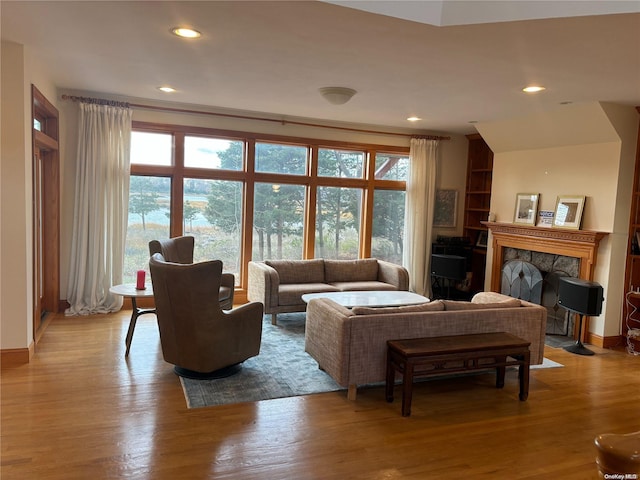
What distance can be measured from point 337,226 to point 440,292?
191cm

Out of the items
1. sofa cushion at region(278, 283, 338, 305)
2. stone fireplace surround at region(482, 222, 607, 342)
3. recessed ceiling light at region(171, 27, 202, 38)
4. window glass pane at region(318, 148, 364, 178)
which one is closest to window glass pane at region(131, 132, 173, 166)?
window glass pane at region(318, 148, 364, 178)

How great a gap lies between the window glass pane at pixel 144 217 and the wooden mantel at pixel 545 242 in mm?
Answer: 4400

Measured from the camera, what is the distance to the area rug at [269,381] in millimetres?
3461

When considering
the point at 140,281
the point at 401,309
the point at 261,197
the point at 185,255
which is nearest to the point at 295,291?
the point at 185,255

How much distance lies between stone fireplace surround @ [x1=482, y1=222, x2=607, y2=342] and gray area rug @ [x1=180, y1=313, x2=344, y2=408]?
3254mm

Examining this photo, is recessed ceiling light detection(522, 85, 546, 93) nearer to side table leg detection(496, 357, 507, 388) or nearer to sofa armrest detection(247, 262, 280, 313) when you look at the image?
side table leg detection(496, 357, 507, 388)

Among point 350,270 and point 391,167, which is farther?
point 391,167

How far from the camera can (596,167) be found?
205 inches

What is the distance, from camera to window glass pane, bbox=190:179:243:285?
20.2ft

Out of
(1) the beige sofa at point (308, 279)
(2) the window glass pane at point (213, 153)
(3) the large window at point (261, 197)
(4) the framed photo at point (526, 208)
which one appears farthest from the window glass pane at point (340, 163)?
(4) the framed photo at point (526, 208)

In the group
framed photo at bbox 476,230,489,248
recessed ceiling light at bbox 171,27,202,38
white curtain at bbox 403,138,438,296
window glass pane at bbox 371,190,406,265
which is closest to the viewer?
recessed ceiling light at bbox 171,27,202,38

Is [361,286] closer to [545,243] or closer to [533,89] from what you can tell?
[545,243]

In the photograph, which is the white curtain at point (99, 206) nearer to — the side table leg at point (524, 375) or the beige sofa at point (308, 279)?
the beige sofa at point (308, 279)

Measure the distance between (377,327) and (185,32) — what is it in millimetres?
2415
